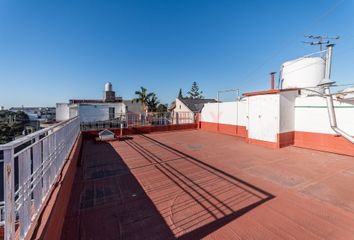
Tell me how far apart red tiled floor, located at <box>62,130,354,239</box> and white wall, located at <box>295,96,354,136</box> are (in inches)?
49.0

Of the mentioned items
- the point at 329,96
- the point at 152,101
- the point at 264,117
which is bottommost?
the point at 264,117

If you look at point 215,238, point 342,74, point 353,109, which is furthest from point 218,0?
point 215,238

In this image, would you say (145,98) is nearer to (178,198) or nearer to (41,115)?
(178,198)

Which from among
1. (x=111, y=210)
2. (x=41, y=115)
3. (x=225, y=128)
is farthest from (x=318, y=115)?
(x=41, y=115)

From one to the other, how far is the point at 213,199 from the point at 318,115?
581 centimetres

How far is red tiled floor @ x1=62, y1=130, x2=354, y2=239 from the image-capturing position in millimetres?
2072

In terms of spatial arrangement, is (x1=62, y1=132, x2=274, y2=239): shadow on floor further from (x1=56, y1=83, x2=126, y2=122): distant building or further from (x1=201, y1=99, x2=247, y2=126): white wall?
(x1=56, y1=83, x2=126, y2=122): distant building

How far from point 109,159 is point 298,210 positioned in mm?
4862

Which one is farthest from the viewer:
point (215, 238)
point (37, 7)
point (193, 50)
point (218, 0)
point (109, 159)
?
point (193, 50)

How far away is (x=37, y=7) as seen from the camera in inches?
238

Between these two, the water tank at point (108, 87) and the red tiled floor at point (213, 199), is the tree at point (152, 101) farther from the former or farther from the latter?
the red tiled floor at point (213, 199)

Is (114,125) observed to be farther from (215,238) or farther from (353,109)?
(353,109)

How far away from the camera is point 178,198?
283cm

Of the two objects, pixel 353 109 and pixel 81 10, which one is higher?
pixel 81 10
